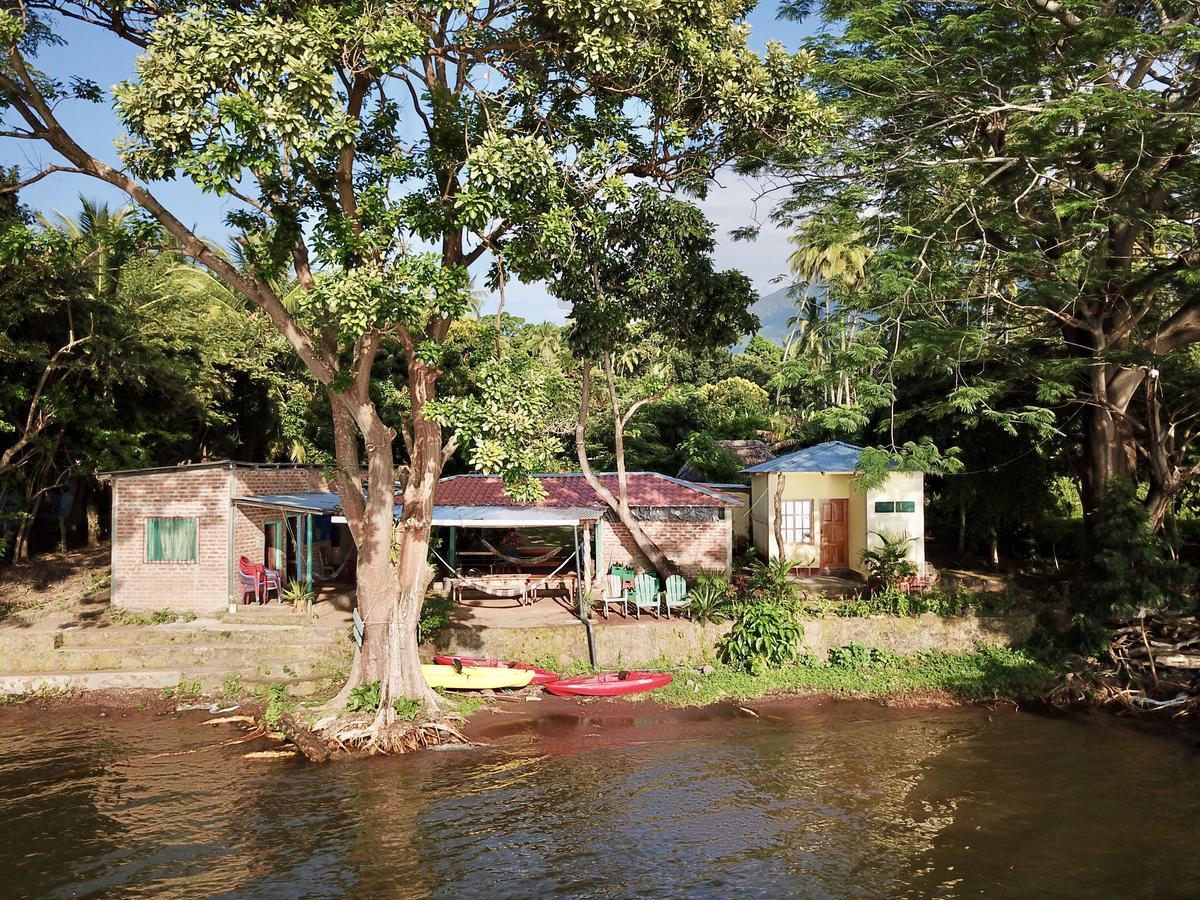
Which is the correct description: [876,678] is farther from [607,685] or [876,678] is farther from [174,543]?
[174,543]

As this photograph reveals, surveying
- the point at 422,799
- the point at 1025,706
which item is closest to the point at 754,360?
the point at 1025,706

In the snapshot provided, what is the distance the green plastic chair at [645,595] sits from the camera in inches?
671

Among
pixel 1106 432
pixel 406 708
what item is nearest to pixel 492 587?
pixel 406 708

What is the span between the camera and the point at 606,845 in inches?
385

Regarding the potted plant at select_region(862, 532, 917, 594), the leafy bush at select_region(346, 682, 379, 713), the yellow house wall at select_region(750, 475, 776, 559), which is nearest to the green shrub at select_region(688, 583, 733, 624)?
the potted plant at select_region(862, 532, 917, 594)

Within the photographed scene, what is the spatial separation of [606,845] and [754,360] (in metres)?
38.9

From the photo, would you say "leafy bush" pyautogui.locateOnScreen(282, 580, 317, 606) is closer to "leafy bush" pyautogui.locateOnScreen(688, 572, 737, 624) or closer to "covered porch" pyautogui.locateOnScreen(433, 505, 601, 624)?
"covered porch" pyautogui.locateOnScreen(433, 505, 601, 624)

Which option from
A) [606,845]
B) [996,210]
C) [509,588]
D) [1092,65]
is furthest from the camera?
[509,588]

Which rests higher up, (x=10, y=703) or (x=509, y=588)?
(x=509, y=588)

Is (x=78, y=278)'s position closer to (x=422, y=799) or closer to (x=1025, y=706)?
(x=422, y=799)

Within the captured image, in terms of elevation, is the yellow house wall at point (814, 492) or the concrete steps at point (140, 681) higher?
the yellow house wall at point (814, 492)

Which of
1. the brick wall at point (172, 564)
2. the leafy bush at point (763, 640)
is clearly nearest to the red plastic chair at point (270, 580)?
the brick wall at point (172, 564)

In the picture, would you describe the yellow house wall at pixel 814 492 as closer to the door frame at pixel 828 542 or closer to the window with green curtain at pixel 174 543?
the door frame at pixel 828 542

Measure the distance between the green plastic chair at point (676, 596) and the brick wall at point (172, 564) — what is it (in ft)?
30.5
